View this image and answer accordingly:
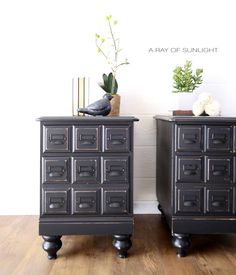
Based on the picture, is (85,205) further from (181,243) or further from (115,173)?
(181,243)

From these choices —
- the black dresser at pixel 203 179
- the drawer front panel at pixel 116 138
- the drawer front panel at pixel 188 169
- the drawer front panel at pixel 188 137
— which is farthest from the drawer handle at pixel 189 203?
Answer: the drawer front panel at pixel 116 138

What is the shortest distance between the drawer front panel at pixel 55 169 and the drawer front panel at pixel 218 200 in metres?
0.71

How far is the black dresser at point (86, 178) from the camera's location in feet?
5.44

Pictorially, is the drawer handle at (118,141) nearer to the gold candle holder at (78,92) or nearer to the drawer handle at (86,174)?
the drawer handle at (86,174)

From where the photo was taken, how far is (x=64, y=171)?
1.67 meters

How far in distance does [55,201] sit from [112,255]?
41 centimetres

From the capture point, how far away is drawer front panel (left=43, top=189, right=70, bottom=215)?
166 cm

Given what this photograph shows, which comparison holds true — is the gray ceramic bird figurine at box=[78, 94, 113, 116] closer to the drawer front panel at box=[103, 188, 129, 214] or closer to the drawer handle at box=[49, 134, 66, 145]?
the drawer handle at box=[49, 134, 66, 145]

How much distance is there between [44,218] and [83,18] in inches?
51.3

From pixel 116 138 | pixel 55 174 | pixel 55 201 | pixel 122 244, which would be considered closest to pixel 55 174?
pixel 55 174

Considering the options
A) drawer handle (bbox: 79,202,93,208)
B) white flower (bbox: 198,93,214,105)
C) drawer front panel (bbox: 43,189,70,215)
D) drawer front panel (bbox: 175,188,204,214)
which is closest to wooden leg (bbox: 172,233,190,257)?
drawer front panel (bbox: 175,188,204,214)

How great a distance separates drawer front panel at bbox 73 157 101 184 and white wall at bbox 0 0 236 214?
672 mm

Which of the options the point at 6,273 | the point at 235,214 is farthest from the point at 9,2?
the point at 235,214

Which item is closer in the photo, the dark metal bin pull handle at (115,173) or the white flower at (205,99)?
the dark metal bin pull handle at (115,173)
